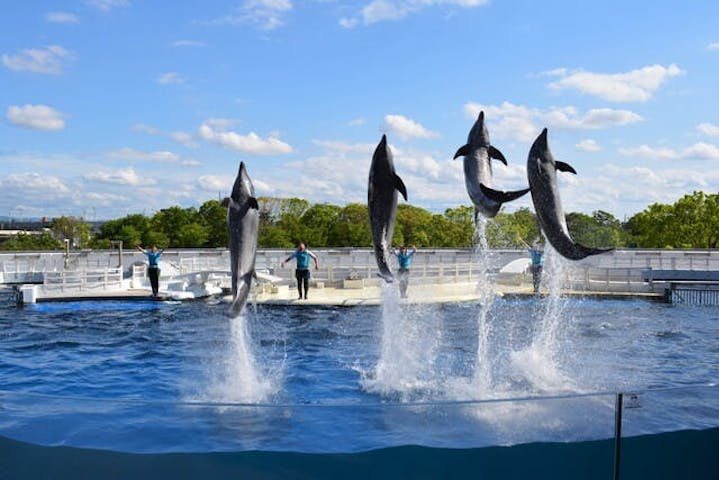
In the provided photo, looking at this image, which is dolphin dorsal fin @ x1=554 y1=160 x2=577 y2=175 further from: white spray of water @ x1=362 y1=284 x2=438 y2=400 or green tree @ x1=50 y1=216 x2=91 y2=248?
green tree @ x1=50 y1=216 x2=91 y2=248

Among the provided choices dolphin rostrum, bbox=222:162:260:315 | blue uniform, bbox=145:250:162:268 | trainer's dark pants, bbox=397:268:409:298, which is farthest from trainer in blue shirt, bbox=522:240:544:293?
dolphin rostrum, bbox=222:162:260:315

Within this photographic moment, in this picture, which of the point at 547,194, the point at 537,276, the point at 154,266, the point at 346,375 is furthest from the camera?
the point at 537,276

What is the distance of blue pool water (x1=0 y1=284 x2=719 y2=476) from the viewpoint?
4.00m

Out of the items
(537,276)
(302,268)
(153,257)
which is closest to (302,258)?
(302,268)

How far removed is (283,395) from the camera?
8328 millimetres

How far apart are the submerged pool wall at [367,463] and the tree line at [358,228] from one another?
4134 centimetres

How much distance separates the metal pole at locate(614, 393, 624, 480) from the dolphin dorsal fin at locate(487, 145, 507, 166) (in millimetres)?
4459

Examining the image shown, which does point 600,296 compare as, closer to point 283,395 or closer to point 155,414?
point 283,395

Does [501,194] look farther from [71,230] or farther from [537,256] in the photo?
[71,230]

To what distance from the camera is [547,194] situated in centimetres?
776

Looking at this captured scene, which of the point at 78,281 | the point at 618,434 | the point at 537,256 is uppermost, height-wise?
the point at 537,256

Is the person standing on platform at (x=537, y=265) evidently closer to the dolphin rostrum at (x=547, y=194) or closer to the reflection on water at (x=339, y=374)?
the reflection on water at (x=339, y=374)

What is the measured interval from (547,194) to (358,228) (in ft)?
152

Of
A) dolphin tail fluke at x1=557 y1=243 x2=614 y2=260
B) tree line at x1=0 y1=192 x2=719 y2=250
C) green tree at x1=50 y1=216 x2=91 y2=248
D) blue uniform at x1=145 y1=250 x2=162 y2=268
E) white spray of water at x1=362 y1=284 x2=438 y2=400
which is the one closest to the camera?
dolphin tail fluke at x1=557 y1=243 x2=614 y2=260
